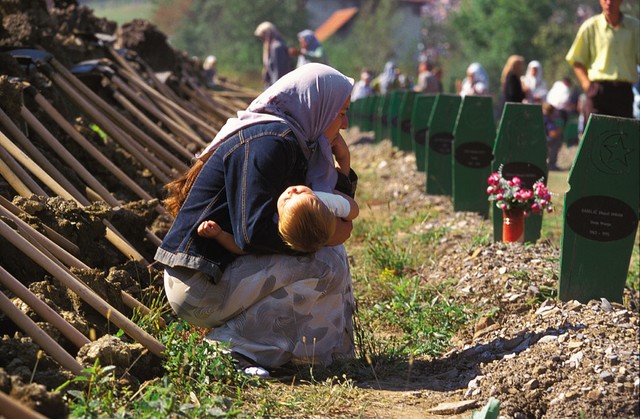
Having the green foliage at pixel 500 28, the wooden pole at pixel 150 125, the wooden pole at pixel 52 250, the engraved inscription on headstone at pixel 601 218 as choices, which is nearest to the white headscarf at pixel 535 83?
the wooden pole at pixel 150 125

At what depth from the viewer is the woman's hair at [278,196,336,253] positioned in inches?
180

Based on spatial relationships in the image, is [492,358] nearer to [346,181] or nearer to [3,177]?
[346,181]

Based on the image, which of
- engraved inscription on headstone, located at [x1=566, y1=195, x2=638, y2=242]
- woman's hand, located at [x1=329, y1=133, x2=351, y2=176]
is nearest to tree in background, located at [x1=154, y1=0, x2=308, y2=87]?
engraved inscription on headstone, located at [x1=566, y1=195, x2=638, y2=242]

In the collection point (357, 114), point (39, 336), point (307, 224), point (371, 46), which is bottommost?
point (371, 46)

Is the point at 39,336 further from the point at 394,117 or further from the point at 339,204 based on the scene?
the point at 394,117

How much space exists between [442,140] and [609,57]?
1.84 meters

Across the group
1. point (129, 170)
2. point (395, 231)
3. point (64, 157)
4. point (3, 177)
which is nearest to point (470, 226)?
point (395, 231)

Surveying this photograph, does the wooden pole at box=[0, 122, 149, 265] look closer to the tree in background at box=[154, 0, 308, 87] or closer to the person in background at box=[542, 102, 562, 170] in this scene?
the person in background at box=[542, 102, 562, 170]

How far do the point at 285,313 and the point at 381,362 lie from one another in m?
0.57

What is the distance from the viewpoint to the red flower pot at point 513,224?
7.19 metres

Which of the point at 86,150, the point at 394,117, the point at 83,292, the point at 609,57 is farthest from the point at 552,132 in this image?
the point at 83,292

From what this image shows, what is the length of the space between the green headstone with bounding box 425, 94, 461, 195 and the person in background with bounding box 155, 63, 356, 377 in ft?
17.8

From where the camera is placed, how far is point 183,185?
5.23 meters

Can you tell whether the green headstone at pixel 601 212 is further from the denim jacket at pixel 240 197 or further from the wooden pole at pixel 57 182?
the wooden pole at pixel 57 182
